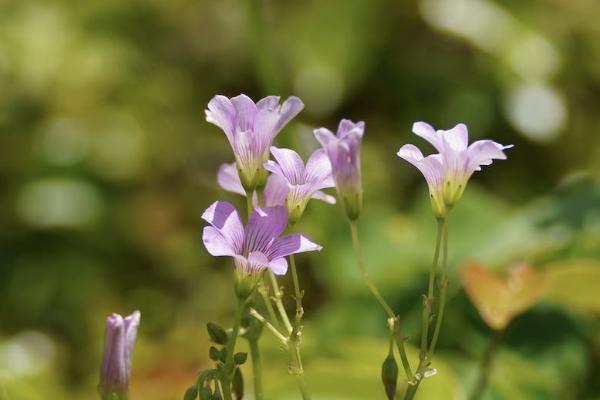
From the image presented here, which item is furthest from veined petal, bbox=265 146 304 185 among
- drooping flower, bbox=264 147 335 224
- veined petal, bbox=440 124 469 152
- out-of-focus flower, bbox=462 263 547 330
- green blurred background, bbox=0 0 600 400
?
green blurred background, bbox=0 0 600 400

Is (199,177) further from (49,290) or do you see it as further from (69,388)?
(69,388)

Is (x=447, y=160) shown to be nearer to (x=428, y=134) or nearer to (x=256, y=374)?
(x=428, y=134)

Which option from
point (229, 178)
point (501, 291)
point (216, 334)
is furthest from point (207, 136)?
point (216, 334)

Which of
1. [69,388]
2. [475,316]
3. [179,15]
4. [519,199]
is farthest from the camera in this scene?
[179,15]

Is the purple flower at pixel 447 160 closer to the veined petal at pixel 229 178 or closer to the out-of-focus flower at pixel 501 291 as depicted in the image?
the veined petal at pixel 229 178

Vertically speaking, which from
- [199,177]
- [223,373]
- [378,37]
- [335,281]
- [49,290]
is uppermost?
[378,37]

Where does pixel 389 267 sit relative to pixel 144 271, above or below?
below

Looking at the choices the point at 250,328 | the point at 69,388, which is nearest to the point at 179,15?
the point at 69,388
